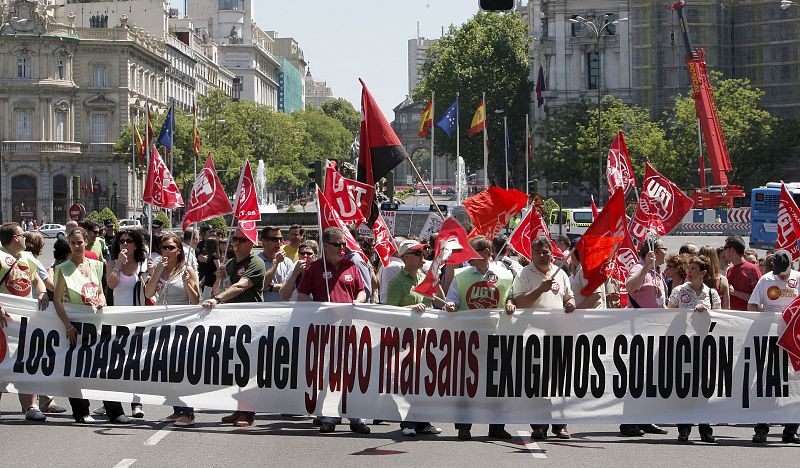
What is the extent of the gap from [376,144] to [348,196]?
739mm

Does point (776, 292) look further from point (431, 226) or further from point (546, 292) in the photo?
point (431, 226)

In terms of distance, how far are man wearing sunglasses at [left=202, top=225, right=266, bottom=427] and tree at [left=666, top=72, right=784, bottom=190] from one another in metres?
64.3

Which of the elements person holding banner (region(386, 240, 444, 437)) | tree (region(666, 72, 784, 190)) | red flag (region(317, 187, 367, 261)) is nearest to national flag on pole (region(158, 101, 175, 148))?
tree (region(666, 72, 784, 190))

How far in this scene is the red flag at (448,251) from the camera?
1159cm

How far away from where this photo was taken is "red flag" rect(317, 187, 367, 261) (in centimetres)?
1243

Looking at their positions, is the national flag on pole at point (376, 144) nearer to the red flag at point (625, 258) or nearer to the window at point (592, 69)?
the red flag at point (625, 258)

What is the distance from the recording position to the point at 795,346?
11891mm

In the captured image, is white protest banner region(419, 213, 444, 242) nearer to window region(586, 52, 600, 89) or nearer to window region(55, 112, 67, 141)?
window region(586, 52, 600, 89)

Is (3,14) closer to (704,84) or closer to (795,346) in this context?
(704,84)

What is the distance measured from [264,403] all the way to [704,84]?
58.7 m

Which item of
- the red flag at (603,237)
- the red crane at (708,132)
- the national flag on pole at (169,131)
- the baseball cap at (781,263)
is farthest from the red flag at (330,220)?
the red crane at (708,132)

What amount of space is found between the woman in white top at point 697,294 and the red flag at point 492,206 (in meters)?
3.20

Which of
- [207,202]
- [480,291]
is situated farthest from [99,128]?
[480,291]

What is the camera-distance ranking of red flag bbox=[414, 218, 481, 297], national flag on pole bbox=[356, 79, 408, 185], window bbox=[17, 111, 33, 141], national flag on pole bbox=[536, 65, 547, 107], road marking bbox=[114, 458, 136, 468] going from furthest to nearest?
window bbox=[17, 111, 33, 141]
national flag on pole bbox=[536, 65, 547, 107]
national flag on pole bbox=[356, 79, 408, 185]
red flag bbox=[414, 218, 481, 297]
road marking bbox=[114, 458, 136, 468]
